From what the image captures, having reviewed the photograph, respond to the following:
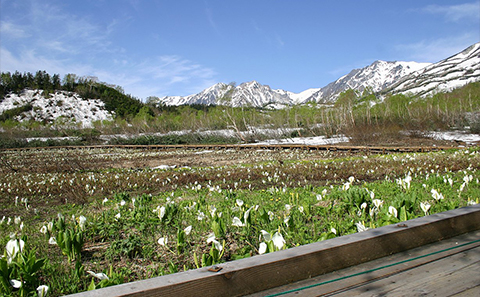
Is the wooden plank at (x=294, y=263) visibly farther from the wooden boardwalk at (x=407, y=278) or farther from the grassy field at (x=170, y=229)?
the grassy field at (x=170, y=229)

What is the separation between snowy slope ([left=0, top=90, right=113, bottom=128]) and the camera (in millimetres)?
96375

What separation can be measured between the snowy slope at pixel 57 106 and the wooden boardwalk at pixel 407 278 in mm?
102652

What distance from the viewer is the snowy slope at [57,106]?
96375 millimetres

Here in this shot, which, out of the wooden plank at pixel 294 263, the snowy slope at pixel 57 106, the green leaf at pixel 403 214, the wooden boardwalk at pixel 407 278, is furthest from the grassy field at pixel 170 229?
the snowy slope at pixel 57 106

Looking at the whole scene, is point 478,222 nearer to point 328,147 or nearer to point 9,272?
point 9,272

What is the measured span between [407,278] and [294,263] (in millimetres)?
680

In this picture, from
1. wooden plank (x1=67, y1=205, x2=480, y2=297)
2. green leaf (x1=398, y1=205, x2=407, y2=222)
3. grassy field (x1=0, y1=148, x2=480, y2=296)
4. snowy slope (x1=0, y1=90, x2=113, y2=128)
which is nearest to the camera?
wooden plank (x1=67, y1=205, x2=480, y2=297)

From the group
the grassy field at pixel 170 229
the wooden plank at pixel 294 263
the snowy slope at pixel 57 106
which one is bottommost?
the grassy field at pixel 170 229

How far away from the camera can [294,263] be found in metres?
1.89

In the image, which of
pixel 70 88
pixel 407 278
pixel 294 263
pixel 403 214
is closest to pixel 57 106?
pixel 70 88

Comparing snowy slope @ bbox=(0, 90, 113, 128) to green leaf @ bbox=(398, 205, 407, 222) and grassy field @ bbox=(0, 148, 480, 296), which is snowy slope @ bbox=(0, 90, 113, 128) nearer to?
grassy field @ bbox=(0, 148, 480, 296)

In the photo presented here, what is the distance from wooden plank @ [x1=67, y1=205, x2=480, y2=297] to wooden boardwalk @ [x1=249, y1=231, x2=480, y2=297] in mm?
55

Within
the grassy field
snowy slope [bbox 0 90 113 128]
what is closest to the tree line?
snowy slope [bbox 0 90 113 128]

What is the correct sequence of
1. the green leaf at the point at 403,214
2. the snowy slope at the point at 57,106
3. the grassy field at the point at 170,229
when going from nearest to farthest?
the grassy field at the point at 170,229
the green leaf at the point at 403,214
the snowy slope at the point at 57,106
